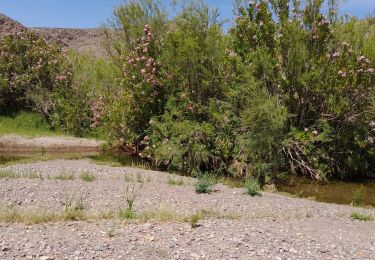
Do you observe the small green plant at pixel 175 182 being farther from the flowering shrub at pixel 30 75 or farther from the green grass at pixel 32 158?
the flowering shrub at pixel 30 75

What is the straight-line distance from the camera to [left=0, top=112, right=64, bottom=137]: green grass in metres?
33.0

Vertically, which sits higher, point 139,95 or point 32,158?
point 139,95

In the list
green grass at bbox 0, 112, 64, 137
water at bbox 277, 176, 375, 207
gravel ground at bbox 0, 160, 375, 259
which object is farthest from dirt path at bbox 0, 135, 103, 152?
gravel ground at bbox 0, 160, 375, 259

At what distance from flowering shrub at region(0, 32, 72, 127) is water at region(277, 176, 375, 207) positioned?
66.5 feet

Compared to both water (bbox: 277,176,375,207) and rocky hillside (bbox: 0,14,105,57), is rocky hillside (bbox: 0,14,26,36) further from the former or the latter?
water (bbox: 277,176,375,207)

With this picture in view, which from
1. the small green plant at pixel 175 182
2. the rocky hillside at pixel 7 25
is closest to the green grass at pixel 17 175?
the small green plant at pixel 175 182

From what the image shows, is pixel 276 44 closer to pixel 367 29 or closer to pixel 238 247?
pixel 367 29

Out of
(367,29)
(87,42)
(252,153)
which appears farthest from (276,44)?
(87,42)

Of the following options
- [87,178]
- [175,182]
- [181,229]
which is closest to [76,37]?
[87,178]

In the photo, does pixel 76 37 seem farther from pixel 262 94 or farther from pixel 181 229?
pixel 181 229

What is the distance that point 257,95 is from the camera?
1894 cm

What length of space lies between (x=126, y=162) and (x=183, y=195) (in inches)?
363

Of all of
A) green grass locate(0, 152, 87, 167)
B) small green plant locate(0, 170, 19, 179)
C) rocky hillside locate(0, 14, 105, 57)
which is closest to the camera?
small green plant locate(0, 170, 19, 179)

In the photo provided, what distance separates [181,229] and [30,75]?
2812cm
